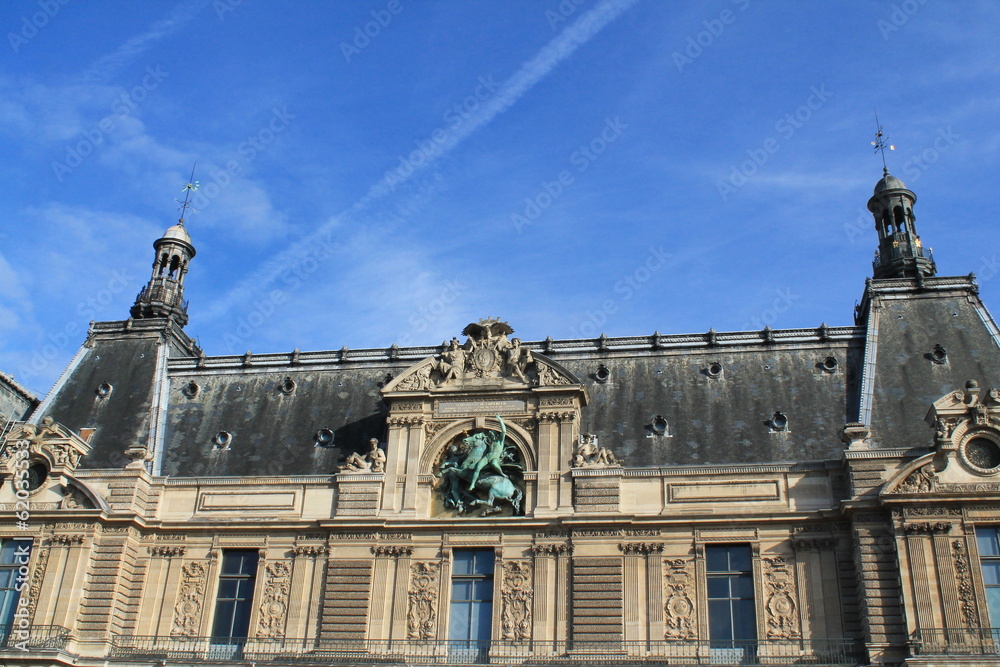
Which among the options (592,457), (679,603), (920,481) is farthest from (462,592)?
(920,481)

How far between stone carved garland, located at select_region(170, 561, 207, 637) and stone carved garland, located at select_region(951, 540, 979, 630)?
2178 cm

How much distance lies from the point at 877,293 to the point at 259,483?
21801 mm

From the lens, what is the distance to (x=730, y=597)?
103 feet

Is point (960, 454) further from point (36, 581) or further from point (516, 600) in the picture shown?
point (36, 581)

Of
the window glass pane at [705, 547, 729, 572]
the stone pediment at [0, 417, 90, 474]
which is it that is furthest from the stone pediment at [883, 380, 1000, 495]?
the stone pediment at [0, 417, 90, 474]

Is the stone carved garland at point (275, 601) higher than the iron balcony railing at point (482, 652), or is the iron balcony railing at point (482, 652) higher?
the stone carved garland at point (275, 601)

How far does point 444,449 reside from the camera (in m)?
34.9

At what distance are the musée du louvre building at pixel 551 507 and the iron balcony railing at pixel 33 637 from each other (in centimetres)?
8

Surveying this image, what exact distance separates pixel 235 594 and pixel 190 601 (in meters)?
1.40

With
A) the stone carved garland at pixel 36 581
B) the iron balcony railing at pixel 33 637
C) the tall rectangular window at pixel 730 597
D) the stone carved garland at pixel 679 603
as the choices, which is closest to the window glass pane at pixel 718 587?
the tall rectangular window at pixel 730 597

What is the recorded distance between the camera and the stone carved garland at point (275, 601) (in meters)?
32.8

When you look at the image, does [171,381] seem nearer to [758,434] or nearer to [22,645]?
[22,645]

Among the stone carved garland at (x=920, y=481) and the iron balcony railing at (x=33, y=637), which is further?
the iron balcony railing at (x=33, y=637)

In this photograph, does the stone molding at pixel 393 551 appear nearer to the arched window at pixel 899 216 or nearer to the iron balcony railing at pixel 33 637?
the iron balcony railing at pixel 33 637
